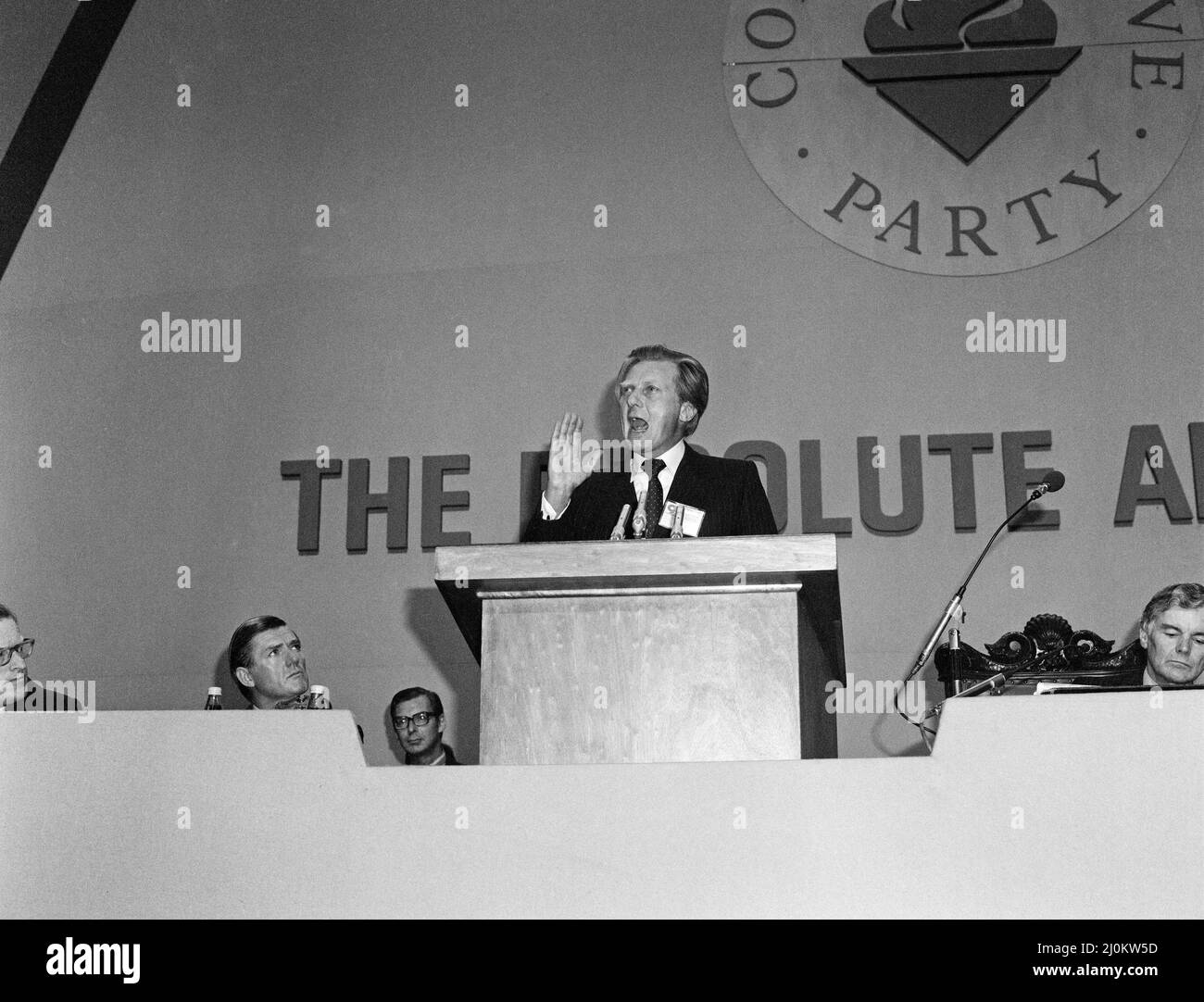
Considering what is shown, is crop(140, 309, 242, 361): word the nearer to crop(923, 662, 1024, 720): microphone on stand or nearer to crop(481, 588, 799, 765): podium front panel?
crop(923, 662, 1024, 720): microphone on stand

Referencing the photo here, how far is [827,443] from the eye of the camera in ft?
15.3

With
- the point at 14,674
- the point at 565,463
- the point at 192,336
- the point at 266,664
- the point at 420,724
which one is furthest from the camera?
the point at 192,336

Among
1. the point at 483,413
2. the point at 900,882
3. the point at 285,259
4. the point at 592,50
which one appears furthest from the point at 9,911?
the point at 592,50

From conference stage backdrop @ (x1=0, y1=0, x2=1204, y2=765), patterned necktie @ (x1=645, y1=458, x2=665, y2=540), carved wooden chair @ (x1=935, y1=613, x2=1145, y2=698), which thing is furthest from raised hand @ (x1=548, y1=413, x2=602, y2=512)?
conference stage backdrop @ (x1=0, y1=0, x2=1204, y2=765)

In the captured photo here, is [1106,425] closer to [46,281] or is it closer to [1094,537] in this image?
[1094,537]

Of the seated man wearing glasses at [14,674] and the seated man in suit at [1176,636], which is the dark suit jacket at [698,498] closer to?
the seated man in suit at [1176,636]

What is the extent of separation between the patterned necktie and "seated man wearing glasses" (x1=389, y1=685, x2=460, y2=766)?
111 cm

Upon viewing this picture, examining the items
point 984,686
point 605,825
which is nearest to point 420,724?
point 984,686

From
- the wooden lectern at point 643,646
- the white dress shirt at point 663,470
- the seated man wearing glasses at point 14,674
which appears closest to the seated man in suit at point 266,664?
the seated man wearing glasses at point 14,674

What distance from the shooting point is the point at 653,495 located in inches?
134

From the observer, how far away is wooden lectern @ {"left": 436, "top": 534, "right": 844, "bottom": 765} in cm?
232

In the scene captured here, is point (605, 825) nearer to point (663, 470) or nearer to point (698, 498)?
point (698, 498)

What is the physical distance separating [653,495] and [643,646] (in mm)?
1064

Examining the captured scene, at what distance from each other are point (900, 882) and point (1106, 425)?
2.92 m
